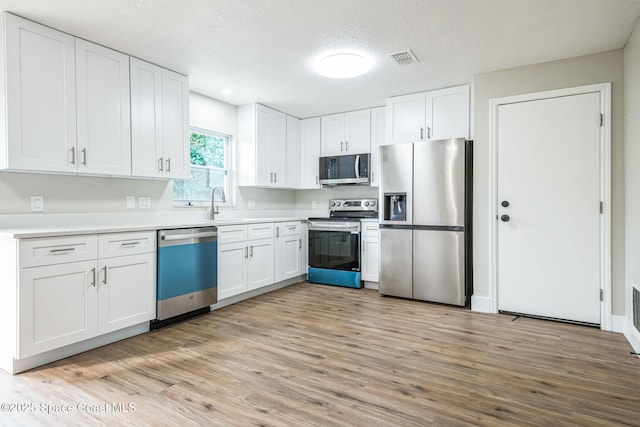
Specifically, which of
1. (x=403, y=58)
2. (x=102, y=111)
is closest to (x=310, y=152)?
(x=403, y=58)

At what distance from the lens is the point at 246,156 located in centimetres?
471

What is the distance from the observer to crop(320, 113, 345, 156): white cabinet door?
5.11 meters

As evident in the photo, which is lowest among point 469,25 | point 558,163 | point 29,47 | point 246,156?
point 558,163

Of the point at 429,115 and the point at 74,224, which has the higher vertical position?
the point at 429,115

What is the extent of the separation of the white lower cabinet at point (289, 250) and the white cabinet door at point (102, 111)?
200 cm

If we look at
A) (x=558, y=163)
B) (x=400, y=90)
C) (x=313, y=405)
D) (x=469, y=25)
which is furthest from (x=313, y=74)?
(x=313, y=405)

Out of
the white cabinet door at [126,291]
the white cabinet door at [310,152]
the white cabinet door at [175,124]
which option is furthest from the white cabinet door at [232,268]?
the white cabinet door at [310,152]

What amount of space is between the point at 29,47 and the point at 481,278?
14.1 feet

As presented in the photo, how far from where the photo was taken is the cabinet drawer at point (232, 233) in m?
3.70

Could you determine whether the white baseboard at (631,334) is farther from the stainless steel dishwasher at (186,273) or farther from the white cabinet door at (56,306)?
the white cabinet door at (56,306)

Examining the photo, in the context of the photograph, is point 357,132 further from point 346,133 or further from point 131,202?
point 131,202

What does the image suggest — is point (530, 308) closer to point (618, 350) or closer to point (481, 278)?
point (481, 278)

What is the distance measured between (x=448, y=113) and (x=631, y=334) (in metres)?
2.61

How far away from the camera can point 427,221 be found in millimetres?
3922
